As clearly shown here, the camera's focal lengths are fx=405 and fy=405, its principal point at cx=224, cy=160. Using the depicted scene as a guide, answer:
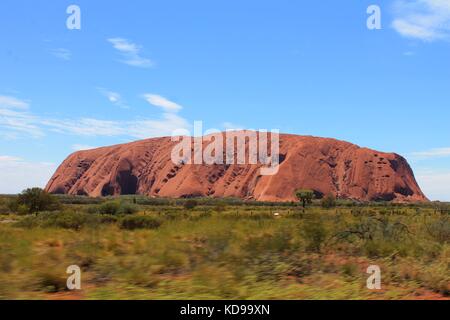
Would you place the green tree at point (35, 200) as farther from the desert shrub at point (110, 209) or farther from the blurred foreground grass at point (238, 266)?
the blurred foreground grass at point (238, 266)

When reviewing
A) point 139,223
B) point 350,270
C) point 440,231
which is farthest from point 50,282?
point 139,223

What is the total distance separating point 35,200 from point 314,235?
35880 millimetres

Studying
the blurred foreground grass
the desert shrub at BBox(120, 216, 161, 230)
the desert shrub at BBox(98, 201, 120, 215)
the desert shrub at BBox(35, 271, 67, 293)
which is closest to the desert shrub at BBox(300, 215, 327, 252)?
the blurred foreground grass

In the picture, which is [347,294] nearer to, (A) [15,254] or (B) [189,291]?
(B) [189,291]

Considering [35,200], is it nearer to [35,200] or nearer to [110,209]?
[35,200]

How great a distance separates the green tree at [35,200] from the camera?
132ft

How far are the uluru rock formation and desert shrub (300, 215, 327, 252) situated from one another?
9871 cm

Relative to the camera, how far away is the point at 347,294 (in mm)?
7039

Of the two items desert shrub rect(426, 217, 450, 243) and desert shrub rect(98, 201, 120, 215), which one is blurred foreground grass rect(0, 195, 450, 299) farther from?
desert shrub rect(98, 201, 120, 215)

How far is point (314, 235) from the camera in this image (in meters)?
11.3

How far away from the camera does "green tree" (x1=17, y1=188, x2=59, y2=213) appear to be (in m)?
40.1
